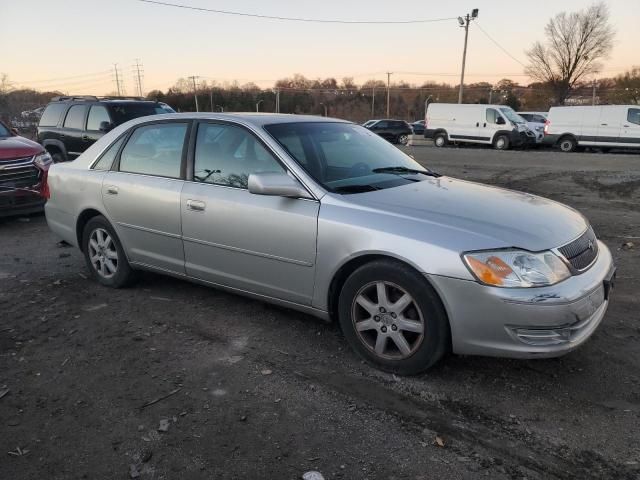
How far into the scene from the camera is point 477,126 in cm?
2434

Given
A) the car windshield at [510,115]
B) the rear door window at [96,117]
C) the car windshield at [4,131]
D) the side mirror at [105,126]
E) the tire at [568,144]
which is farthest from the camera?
the car windshield at [510,115]

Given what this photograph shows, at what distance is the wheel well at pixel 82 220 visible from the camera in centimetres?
500

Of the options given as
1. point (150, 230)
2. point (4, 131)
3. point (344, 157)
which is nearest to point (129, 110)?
point (4, 131)

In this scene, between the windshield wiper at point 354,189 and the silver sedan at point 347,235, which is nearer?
the silver sedan at point 347,235

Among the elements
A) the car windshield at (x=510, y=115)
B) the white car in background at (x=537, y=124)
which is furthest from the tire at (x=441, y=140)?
the white car in background at (x=537, y=124)

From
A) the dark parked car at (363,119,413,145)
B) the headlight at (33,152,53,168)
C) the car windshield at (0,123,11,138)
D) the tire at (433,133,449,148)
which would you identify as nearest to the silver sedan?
the headlight at (33,152,53,168)

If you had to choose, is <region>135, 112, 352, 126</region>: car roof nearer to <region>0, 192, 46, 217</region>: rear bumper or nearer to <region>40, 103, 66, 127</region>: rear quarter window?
<region>0, 192, 46, 217</region>: rear bumper

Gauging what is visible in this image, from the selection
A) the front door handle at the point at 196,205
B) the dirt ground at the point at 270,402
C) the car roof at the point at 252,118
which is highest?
the car roof at the point at 252,118

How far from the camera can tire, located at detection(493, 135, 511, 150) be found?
23.3m

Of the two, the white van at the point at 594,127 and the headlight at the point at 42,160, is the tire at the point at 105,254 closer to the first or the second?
the headlight at the point at 42,160

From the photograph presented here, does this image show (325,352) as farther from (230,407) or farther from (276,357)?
(230,407)

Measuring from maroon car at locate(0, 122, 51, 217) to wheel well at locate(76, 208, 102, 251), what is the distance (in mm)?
3265

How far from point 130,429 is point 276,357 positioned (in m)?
1.09

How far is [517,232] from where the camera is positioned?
10.1 ft
